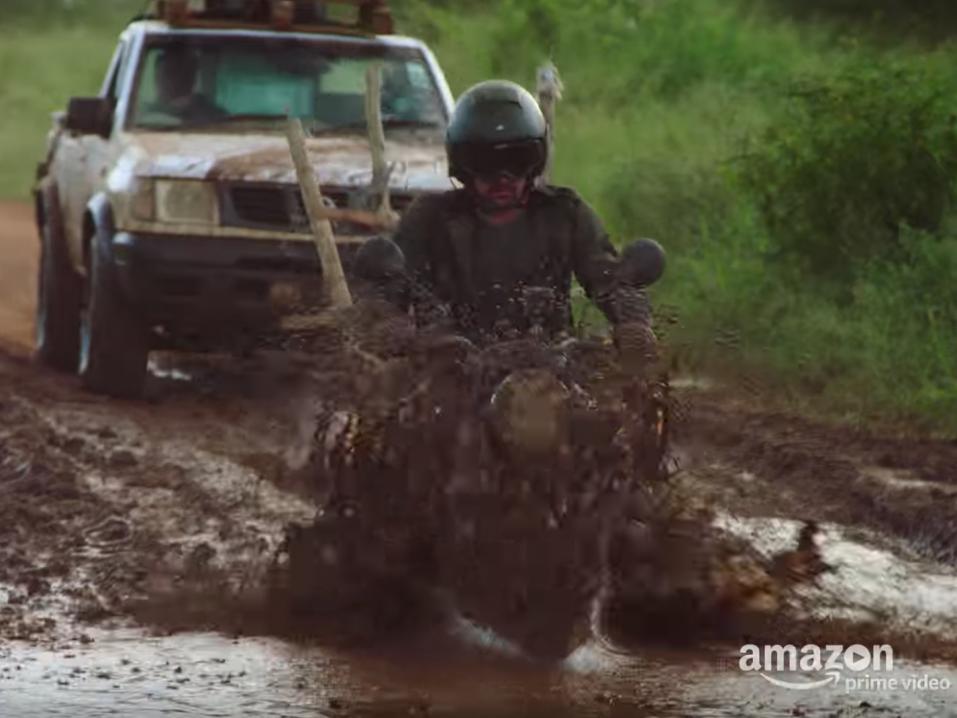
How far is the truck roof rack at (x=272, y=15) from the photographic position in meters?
12.4

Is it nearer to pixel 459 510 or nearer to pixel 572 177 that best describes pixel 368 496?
pixel 459 510

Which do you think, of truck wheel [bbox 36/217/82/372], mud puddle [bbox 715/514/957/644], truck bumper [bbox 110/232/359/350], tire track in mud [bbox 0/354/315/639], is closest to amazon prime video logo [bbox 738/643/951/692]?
mud puddle [bbox 715/514/957/644]

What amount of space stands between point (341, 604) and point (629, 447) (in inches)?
40.7

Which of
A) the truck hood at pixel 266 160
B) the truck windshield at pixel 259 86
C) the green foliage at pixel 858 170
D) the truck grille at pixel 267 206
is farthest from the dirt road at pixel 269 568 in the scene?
the green foliage at pixel 858 170

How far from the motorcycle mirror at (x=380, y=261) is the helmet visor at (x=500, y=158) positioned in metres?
0.56

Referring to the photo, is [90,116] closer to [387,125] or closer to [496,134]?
[387,125]

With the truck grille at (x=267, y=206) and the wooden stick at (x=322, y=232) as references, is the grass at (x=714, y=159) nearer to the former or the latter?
the wooden stick at (x=322, y=232)

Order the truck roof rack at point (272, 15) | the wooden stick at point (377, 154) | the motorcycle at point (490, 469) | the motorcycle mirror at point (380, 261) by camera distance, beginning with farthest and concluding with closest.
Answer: the truck roof rack at point (272, 15), the wooden stick at point (377, 154), the motorcycle mirror at point (380, 261), the motorcycle at point (490, 469)

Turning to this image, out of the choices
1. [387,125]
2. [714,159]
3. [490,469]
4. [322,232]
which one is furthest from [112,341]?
[714,159]

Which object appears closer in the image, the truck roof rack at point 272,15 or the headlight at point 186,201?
the headlight at point 186,201

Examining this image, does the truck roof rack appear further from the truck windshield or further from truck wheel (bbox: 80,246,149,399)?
truck wheel (bbox: 80,246,149,399)

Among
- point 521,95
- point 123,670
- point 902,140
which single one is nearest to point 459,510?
point 123,670

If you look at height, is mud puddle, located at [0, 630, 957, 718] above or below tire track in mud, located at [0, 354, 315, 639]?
above

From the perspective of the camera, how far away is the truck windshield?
1220 centimetres
